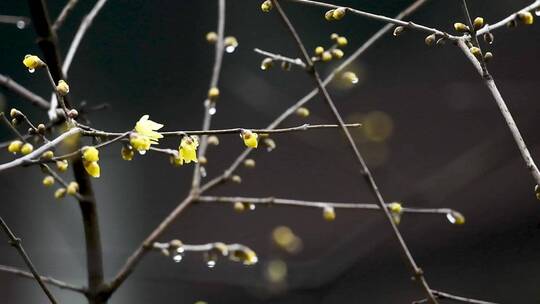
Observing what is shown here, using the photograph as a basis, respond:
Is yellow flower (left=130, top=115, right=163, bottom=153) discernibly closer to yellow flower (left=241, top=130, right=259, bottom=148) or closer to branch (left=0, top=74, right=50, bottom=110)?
yellow flower (left=241, top=130, right=259, bottom=148)

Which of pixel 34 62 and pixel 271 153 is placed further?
pixel 271 153

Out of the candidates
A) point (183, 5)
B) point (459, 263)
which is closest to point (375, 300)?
point (459, 263)

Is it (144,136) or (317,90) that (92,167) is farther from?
(317,90)

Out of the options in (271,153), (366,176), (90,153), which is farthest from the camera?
(271,153)

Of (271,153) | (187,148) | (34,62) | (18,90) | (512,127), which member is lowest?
(512,127)

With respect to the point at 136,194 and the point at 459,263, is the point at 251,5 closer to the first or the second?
the point at 136,194

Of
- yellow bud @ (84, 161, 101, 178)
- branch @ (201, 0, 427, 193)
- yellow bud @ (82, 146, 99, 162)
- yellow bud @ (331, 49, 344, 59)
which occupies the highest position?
branch @ (201, 0, 427, 193)

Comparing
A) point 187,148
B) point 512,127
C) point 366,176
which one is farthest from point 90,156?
point 512,127

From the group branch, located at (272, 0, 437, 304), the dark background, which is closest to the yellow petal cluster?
branch, located at (272, 0, 437, 304)

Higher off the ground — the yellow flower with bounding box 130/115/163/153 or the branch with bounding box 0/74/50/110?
the branch with bounding box 0/74/50/110
